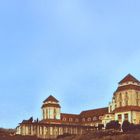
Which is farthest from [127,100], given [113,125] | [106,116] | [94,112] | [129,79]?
[94,112]

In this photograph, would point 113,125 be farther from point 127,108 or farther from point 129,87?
point 129,87

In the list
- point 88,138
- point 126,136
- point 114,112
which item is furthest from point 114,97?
point 126,136

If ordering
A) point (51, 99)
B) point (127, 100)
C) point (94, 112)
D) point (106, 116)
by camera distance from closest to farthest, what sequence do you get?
1. point (127, 100)
2. point (106, 116)
3. point (51, 99)
4. point (94, 112)

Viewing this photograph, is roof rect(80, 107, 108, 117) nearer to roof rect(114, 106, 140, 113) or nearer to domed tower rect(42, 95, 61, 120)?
domed tower rect(42, 95, 61, 120)

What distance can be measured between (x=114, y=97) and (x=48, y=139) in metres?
24.9

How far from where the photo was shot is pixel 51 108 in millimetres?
137500

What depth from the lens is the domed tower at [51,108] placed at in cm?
13775

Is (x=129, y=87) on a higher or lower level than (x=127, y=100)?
higher

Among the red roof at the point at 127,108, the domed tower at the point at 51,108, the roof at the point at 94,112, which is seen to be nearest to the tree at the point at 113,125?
the red roof at the point at 127,108

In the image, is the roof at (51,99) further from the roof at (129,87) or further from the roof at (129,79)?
the roof at (129,79)

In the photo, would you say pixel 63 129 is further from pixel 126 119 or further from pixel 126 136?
pixel 126 136

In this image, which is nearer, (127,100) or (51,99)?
(127,100)

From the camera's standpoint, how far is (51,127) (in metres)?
125

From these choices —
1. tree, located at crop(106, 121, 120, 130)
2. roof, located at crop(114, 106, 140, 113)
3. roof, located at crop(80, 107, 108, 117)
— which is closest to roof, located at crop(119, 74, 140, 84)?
roof, located at crop(114, 106, 140, 113)
